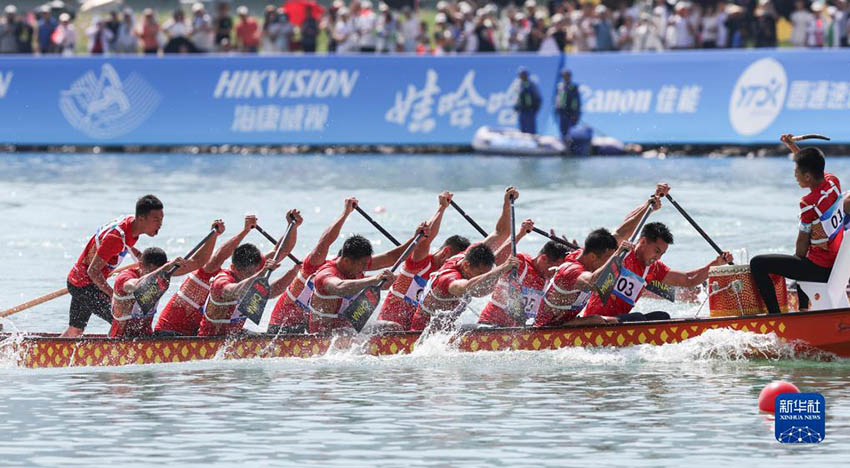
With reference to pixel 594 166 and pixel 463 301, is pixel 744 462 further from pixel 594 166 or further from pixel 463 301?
pixel 594 166

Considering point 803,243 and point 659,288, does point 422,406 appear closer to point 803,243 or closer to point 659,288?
point 659,288

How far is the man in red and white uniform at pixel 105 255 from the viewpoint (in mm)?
15297

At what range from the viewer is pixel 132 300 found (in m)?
15.2

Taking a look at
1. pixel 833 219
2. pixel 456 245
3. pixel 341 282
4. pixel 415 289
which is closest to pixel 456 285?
pixel 415 289

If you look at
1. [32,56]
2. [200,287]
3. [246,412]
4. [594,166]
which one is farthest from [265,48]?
[246,412]

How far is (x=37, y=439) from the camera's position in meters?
11.8

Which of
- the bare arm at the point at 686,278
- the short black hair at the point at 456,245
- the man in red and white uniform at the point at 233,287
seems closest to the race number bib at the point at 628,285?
the bare arm at the point at 686,278

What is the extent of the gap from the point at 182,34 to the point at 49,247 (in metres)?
14.8

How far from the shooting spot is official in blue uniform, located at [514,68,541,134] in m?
35.7

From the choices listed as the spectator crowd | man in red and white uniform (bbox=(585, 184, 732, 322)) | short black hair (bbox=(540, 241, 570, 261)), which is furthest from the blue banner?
short black hair (bbox=(540, 241, 570, 261))

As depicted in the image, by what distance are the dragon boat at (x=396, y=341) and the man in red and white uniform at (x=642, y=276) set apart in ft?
1.03

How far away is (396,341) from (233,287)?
1.43 m

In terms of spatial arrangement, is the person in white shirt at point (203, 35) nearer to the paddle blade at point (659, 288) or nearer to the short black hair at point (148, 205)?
the short black hair at point (148, 205)

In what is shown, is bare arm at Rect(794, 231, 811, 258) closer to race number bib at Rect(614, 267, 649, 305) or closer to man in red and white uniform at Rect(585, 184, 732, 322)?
man in red and white uniform at Rect(585, 184, 732, 322)
